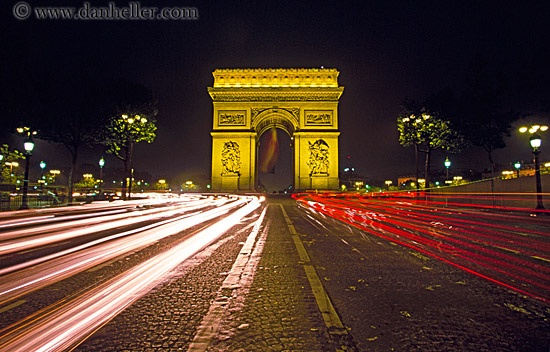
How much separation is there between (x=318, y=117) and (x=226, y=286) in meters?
37.4

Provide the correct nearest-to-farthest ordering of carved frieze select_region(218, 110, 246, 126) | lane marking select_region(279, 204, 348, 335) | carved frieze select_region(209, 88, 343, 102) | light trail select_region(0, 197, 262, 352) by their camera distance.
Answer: light trail select_region(0, 197, 262, 352), lane marking select_region(279, 204, 348, 335), carved frieze select_region(218, 110, 246, 126), carved frieze select_region(209, 88, 343, 102)

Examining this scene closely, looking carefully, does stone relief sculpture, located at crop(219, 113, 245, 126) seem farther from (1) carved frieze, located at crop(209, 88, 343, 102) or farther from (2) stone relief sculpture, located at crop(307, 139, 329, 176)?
(2) stone relief sculpture, located at crop(307, 139, 329, 176)

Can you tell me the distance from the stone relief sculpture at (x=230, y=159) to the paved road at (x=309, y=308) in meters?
33.6

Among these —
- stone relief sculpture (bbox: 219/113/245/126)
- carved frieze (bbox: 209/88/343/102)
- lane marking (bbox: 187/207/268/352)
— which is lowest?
lane marking (bbox: 187/207/268/352)

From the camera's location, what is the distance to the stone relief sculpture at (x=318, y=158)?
37406 millimetres

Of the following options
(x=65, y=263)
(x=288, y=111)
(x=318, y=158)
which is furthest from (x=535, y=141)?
(x=288, y=111)

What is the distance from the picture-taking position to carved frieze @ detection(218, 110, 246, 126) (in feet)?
127

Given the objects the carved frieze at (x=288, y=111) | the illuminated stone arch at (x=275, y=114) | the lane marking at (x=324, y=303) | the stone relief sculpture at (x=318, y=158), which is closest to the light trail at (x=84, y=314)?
the lane marking at (x=324, y=303)

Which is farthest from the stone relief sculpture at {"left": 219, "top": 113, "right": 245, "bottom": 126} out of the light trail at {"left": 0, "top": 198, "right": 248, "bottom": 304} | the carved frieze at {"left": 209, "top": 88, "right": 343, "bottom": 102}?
the light trail at {"left": 0, "top": 198, "right": 248, "bottom": 304}

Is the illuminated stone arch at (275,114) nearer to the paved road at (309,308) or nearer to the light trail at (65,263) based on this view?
the light trail at (65,263)

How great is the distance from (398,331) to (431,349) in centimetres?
26

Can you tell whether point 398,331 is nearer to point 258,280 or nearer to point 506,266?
point 258,280

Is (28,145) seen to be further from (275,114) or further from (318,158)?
(275,114)

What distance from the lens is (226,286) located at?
2.95 m
